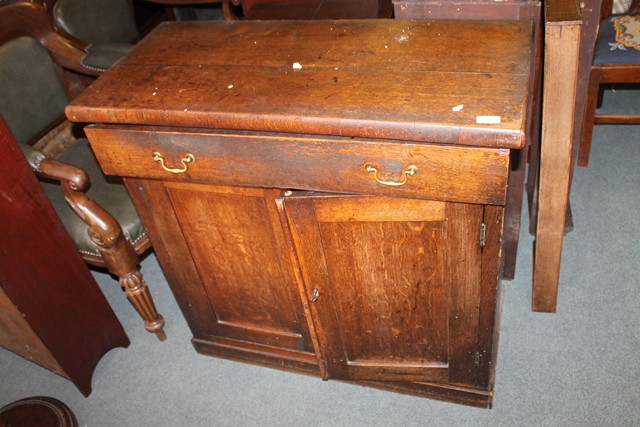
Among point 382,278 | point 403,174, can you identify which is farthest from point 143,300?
point 403,174

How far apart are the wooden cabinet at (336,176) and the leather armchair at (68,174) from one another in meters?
0.16

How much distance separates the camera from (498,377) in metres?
2.03

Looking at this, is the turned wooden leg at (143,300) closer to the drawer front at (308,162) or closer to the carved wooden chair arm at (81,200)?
the carved wooden chair arm at (81,200)

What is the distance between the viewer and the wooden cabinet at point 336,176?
54.2 inches

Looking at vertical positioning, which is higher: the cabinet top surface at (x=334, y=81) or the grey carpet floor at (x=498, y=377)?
the cabinet top surface at (x=334, y=81)

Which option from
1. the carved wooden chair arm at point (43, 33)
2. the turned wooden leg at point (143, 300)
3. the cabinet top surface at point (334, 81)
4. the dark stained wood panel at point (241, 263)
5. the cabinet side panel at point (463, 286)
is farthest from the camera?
the carved wooden chair arm at point (43, 33)

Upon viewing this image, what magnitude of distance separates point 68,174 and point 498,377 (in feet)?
4.70

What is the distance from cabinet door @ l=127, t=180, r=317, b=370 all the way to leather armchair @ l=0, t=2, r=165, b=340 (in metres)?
0.15

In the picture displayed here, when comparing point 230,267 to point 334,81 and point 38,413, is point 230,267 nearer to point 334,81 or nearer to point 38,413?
point 334,81

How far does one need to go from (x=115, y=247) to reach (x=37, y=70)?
720mm

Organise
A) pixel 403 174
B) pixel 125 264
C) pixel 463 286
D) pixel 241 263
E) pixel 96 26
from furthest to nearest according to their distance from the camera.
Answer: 1. pixel 96 26
2. pixel 125 264
3. pixel 241 263
4. pixel 463 286
5. pixel 403 174

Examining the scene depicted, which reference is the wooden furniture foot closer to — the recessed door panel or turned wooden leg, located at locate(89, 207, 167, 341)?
turned wooden leg, located at locate(89, 207, 167, 341)

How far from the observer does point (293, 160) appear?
4.81ft

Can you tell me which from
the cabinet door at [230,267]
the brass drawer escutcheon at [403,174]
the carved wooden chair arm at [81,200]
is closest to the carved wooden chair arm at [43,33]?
the carved wooden chair arm at [81,200]
